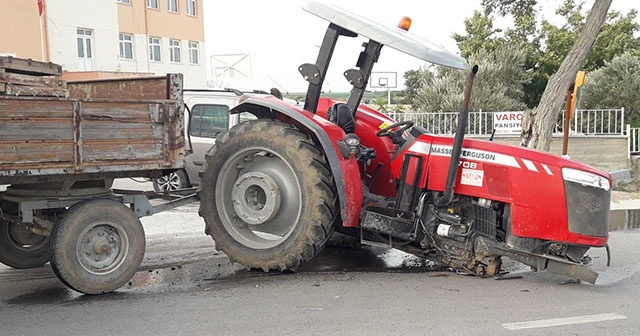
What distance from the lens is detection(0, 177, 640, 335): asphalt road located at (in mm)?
4508

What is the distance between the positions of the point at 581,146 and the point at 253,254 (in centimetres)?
1096

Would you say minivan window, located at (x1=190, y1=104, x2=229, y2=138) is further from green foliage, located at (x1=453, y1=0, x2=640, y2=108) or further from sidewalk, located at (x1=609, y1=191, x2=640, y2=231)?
green foliage, located at (x1=453, y1=0, x2=640, y2=108)

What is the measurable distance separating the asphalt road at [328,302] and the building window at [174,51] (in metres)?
31.3

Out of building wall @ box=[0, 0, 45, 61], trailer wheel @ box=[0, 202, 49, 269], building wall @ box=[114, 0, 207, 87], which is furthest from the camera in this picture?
building wall @ box=[114, 0, 207, 87]

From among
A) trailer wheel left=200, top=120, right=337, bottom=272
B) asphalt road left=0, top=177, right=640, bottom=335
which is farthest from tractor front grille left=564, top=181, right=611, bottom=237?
trailer wheel left=200, top=120, right=337, bottom=272

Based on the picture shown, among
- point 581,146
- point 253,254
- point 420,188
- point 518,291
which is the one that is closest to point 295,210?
point 253,254

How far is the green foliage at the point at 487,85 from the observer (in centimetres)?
1789

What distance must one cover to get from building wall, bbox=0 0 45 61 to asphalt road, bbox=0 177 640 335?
23.1 meters

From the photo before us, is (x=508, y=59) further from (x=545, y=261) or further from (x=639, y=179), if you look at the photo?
(x=545, y=261)

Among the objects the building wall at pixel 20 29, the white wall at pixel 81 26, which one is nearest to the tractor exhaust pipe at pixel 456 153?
the building wall at pixel 20 29

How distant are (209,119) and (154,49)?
26037mm

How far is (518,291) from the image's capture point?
17.7 feet

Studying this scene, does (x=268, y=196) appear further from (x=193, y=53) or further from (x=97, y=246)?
(x=193, y=53)

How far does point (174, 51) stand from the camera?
3650 centimetres
